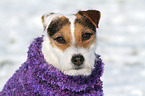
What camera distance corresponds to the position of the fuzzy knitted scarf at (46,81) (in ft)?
9.89

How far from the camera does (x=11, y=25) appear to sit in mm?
8266

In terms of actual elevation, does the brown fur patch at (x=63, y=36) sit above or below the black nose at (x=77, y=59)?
above

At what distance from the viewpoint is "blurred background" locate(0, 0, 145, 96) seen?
218 inches

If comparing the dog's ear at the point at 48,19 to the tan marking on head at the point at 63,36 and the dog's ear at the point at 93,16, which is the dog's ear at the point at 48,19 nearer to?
the tan marking on head at the point at 63,36

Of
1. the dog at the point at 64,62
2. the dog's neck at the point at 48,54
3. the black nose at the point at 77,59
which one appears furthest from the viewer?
the dog's neck at the point at 48,54

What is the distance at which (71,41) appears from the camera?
2.96 metres

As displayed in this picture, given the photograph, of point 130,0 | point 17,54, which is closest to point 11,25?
point 17,54

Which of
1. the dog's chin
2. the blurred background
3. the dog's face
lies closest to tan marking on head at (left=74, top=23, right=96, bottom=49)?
the dog's face

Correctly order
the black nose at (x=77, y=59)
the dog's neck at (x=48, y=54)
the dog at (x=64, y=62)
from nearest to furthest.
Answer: the black nose at (x=77, y=59) → the dog at (x=64, y=62) → the dog's neck at (x=48, y=54)

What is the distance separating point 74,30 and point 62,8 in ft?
21.3

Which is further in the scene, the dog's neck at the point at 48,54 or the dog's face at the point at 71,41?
the dog's neck at the point at 48,54

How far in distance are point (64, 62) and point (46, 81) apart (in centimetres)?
30

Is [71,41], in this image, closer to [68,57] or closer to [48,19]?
[68,57]

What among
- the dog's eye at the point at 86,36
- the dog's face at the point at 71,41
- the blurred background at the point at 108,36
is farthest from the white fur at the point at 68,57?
the blurred background at the point at 108,36
